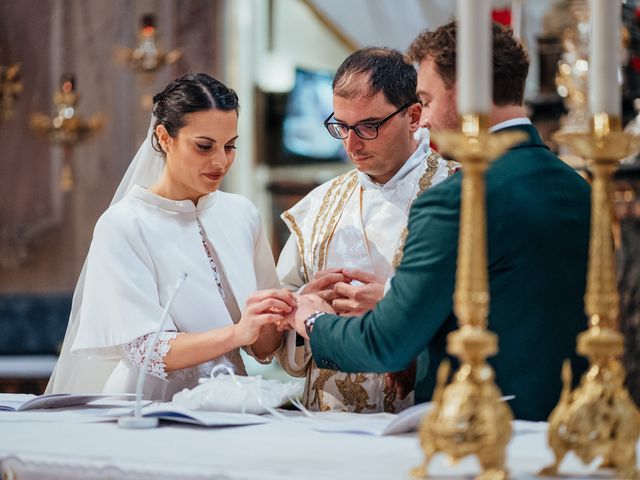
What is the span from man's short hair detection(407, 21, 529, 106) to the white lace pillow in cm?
94

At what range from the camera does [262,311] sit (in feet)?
11.1

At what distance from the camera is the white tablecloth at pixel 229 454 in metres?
2.20

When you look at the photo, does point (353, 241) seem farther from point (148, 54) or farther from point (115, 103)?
point (115, 103)

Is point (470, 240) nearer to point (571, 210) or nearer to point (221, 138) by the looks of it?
point (571, 210)

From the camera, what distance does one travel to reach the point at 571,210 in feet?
9.54

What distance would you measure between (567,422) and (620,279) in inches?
204

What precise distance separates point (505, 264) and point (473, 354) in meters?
0.72

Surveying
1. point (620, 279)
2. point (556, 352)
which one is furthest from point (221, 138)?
point (620, 279)

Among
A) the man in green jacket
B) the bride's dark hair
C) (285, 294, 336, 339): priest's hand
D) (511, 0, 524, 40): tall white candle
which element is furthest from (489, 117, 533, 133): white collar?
(511, 0, 524, 40): tall white candle

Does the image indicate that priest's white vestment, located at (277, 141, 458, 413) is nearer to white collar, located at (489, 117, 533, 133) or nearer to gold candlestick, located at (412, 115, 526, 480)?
white collar, located at (489, 117, 533, 133)

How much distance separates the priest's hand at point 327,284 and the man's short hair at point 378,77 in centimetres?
56

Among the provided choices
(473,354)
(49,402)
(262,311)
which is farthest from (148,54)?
(473,354)

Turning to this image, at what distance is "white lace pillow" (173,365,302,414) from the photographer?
309cm

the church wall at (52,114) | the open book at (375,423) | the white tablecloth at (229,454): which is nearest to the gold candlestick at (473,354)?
the white tablecloth at (229,454)
